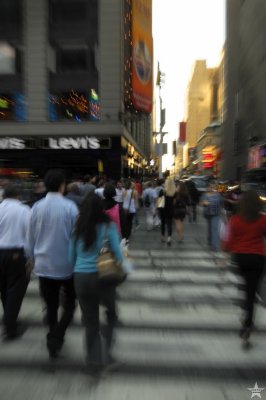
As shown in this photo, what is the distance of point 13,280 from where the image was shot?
19.2ft

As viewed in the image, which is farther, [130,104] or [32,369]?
[130,104]

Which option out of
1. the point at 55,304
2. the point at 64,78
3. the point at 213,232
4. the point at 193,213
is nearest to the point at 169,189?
the point at 213,232

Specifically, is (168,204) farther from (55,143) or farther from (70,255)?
(55,143)

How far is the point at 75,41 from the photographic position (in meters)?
31.5

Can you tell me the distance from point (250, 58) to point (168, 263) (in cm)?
4222

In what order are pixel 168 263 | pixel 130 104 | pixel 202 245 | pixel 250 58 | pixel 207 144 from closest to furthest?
pixel 168 263, pixel 202 245, pixel 130 104, pixel 250 58, pixel 207 144

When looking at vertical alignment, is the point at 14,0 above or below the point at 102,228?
above

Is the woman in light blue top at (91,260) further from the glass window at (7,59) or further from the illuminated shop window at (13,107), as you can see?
the glass window at (7,59)

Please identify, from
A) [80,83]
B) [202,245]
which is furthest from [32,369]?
[80,83]

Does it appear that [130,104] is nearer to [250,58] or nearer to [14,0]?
[14,0]

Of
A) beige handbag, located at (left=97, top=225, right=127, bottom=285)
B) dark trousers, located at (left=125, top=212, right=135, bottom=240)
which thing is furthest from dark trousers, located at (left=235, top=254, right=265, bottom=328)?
dark trousers, located at (left=125, top=212, right=135, bottom=240)

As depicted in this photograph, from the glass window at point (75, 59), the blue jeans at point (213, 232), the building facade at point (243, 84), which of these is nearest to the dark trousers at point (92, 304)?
the blue jeans at point (213, 232)

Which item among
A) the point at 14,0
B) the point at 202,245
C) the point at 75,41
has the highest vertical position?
the point at 14,0

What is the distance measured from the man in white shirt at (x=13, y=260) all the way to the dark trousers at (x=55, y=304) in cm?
82
